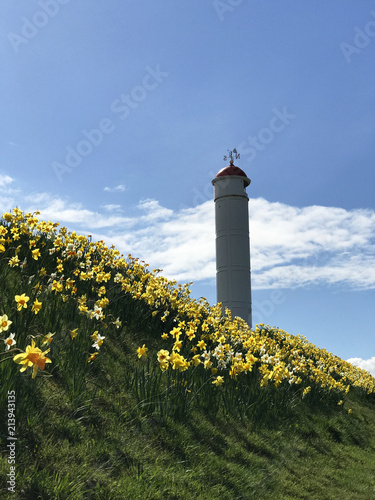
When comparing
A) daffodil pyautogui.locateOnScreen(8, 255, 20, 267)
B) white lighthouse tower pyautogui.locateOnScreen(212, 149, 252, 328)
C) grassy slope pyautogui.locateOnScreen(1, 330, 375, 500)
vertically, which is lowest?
grassy slope pyautogui.locateOnScreen(1, 330, 375, 500)

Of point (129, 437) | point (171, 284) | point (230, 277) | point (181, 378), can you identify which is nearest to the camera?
point (129, 437)

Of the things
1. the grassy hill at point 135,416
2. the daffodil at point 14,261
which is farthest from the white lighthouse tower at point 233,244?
the daffodil at point 14,261

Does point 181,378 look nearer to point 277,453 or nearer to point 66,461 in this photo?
point 277,453

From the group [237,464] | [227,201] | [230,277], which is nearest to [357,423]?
[237,464]

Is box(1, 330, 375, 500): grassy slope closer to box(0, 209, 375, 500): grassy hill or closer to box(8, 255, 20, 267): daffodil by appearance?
box(0, 209, 375, 500): grassy hill

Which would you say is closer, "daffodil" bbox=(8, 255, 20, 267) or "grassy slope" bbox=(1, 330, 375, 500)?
"grassy slope" bbox=(1, 330, 375, 500)

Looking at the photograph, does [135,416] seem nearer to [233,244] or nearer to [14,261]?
[14,261]

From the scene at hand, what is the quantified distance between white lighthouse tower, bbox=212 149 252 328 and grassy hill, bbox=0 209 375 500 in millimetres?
10009

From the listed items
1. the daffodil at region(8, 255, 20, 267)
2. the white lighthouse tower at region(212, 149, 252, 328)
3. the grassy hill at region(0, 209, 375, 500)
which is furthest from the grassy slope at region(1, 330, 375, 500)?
the white lighthouse tower at region(212, 149, 252, 328)

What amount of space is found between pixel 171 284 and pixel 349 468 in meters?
4.84

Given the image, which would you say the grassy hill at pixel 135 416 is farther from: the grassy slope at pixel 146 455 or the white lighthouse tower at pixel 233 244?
the white lighthouse tower at pixel 233 244

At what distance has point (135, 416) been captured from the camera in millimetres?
4391

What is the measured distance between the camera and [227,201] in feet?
63.5

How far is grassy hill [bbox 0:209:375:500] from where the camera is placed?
11.1 ft
